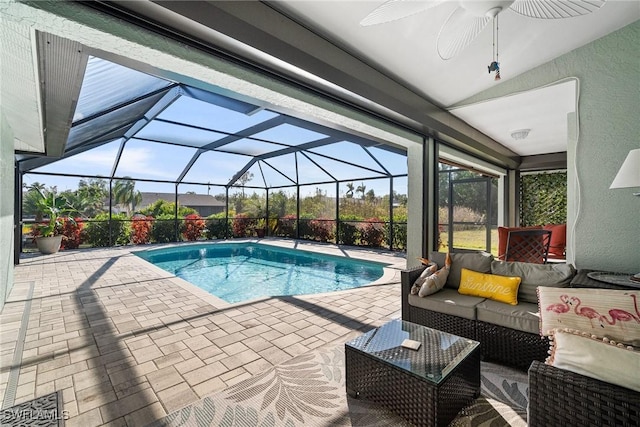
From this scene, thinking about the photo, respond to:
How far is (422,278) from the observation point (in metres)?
3.16

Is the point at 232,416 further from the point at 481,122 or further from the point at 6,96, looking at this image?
the point at 481,122

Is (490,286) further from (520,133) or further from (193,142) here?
(193,142)

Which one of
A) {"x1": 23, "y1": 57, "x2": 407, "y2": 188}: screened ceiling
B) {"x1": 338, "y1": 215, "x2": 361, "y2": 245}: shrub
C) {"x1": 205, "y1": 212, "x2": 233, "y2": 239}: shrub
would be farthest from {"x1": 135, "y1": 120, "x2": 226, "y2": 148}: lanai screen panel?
{"x1": 338, "y1": 215, "x2": 361, "y2": 245}: shrub

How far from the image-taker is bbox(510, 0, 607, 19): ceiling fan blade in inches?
66.6

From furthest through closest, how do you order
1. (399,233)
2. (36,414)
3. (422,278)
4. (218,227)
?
(218,227), (399,233), (422,278), (36,414)

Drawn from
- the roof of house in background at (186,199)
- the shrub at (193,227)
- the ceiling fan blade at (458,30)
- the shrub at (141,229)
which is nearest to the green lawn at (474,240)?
the ceiling fan blade at (458,30)

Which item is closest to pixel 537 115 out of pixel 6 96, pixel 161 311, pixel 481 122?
pixel 481 122

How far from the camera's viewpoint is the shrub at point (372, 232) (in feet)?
33.3

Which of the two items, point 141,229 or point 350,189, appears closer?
point 141,229

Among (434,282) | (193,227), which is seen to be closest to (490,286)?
(434,282)

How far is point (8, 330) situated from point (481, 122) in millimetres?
7263

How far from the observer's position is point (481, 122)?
16.6 feet

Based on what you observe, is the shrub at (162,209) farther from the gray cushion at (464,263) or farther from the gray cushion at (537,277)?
the gray cushion at (537,277)

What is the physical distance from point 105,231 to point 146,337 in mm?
9261
